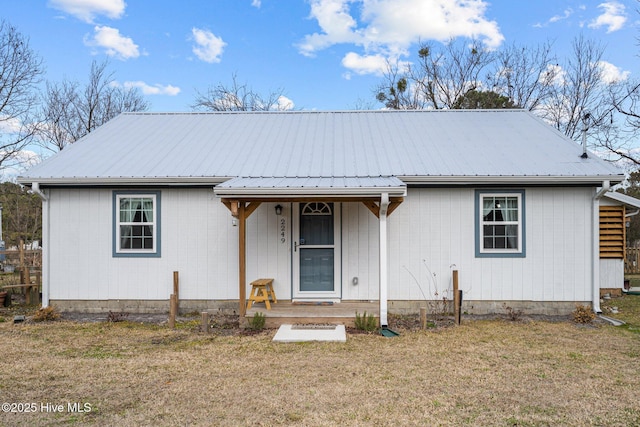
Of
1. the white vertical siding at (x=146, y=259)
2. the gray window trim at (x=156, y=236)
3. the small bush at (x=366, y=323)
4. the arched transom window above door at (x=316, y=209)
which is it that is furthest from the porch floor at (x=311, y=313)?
the gray window trim at (x=156, y=236)

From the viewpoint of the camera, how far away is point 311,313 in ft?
24.7

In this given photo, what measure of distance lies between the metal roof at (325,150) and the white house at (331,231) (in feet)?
0.18

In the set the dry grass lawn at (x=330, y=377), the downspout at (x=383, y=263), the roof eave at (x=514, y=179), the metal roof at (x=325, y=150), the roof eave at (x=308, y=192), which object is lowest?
the dry grass lawn at (x=330, y=377)

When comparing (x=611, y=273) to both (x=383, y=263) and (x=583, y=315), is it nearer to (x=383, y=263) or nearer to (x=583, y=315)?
(x=583, y=315)

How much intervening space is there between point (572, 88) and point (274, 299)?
1838cm

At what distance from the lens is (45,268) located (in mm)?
8469

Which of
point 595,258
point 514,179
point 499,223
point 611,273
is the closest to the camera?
point 514,179

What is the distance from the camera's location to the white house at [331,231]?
8.20 metres

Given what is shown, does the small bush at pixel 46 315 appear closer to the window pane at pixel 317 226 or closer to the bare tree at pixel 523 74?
the window pane at pixel 317 226

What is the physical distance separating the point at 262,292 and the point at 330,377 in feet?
10.6

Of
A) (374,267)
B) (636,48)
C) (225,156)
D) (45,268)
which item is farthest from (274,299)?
(636,48)

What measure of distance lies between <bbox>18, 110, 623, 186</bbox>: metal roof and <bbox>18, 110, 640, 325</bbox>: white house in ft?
0.18

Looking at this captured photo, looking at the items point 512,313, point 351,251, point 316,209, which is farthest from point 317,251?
point 512,313

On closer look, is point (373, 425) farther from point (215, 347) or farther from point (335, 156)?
point (335, 156)
